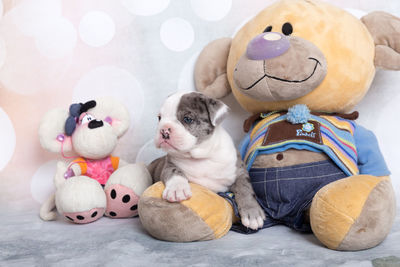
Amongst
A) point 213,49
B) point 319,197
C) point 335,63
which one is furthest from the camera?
point 213,49

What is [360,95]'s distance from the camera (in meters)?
1.79

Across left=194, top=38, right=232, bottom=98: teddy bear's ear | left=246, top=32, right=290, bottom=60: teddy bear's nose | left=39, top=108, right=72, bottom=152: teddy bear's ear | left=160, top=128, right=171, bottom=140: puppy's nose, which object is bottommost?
left=39, top=108, right=72, bottom=152: teddy bear's ear

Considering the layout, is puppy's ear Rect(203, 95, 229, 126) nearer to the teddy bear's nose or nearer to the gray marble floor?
the teddy bear's nose

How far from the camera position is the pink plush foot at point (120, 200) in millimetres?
1773

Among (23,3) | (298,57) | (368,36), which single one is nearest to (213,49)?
(298,57)

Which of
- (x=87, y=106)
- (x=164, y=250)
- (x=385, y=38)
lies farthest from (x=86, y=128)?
(x=385, y=38)

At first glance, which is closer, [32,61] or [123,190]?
[123,190]

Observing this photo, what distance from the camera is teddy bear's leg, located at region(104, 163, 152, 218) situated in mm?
1775

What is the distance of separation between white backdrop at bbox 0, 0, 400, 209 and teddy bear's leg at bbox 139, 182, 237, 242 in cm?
76

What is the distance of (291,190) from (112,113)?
3.07ft

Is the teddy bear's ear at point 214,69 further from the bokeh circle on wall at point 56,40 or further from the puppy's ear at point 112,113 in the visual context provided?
the bokeh circle on wall at point 56,40

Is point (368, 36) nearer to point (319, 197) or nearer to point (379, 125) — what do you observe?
point (379, 125)

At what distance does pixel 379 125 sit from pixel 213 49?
91 centimetres

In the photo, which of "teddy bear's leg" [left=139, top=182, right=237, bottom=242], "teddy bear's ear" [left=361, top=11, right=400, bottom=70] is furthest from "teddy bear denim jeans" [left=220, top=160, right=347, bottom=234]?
"teddy bear's ear" [left=361, top=11, right=400, bottom=70]
